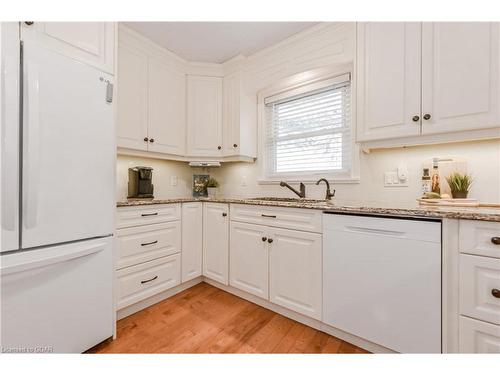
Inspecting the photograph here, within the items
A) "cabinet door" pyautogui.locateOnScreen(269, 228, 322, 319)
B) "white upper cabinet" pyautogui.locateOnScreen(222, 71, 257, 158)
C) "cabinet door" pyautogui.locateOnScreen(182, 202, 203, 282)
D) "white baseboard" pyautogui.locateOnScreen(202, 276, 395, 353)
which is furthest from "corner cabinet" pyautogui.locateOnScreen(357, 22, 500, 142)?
"cabinet door" pyautogui.locateOnScreen(182, 202, 203, 282)

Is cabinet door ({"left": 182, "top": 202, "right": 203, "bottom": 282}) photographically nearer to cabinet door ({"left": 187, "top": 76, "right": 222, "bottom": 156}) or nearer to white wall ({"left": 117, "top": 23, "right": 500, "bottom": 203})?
white wall ({"left": 117, "top": 23, "right": 500, "bottom": 203})

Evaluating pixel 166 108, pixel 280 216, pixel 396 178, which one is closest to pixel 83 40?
pixel 166 108

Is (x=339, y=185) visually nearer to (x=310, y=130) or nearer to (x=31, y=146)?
(x=310, y=130)

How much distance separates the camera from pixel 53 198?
3.79ft

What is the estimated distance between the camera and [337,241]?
1458 mm

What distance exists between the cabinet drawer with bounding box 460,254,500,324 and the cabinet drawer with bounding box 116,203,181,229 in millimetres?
1961

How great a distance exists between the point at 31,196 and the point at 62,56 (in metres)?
0.73

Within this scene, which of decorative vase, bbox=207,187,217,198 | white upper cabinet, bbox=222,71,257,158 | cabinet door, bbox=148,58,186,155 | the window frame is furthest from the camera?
decorative vase, bbox=207,187,217,198

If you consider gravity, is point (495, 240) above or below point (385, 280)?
above

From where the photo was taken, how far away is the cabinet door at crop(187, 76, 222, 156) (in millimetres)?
2537

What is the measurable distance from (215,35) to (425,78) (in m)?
1.74

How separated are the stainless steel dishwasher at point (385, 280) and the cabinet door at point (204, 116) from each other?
159 cm

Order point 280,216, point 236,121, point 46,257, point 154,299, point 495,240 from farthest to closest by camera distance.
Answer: point 236,121 → point 154,299 → point 280,216 → point 46,257 → point 495,240
